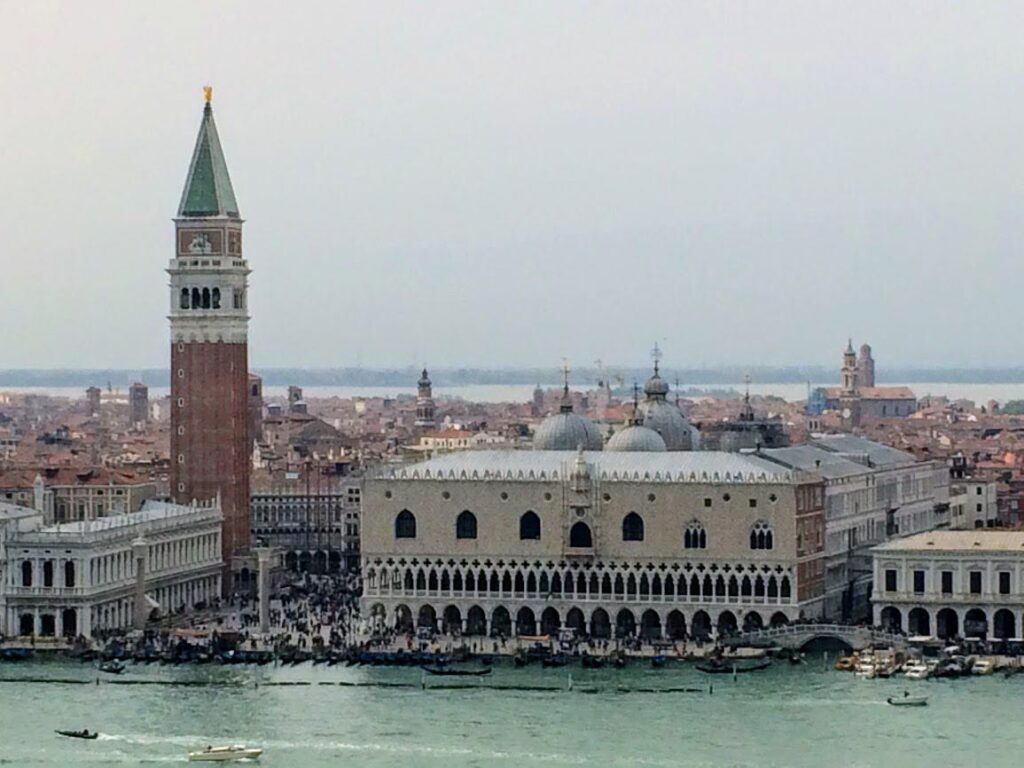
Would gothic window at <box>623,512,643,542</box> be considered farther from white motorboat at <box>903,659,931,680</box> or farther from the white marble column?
the white marble column

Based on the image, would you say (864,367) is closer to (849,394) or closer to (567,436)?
(849,394)

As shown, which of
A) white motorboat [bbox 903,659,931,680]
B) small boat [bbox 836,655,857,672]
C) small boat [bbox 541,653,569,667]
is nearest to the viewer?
white motorboat [bbox 903,659,931,680]

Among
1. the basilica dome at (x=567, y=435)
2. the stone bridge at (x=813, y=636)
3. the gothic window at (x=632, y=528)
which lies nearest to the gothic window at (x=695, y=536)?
the gothic window at (x=632, y=528)

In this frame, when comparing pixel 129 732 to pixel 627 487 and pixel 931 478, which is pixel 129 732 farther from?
pixel 931 478

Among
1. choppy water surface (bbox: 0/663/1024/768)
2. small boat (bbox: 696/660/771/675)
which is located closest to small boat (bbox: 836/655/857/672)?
choppy water surface (bbox: 0/663/1024/768)

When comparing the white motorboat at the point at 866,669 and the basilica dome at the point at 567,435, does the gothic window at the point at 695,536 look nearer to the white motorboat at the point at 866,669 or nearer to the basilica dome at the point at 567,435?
the basilica dome at the point at 567,435

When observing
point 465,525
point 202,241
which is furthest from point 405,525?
point 202,241

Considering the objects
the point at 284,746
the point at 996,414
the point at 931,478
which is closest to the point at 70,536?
the point at 284,746
